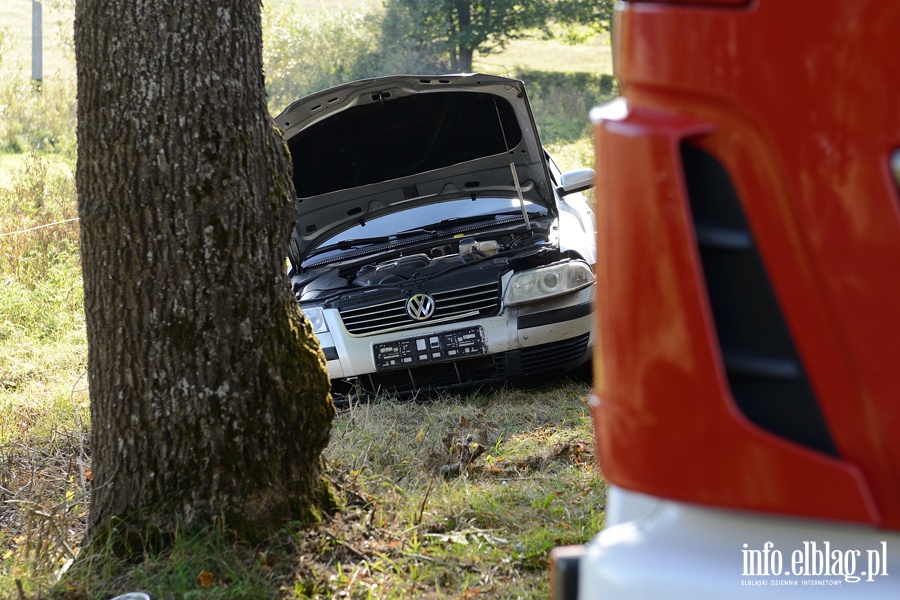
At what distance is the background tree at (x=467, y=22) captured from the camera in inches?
1021

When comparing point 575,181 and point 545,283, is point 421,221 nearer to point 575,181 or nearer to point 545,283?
point 575,181

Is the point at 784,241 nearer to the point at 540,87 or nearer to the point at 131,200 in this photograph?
the point at 131,200

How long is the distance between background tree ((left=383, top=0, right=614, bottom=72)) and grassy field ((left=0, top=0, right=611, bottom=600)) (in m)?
20.7

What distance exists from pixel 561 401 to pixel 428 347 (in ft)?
2.57

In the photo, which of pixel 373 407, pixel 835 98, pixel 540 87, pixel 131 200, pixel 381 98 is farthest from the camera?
pixel 540 87

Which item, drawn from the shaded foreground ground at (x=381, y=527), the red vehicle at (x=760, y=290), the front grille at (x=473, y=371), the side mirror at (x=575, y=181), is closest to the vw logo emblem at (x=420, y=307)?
the front grille at (x=473, y=371)

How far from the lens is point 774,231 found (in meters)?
0.93

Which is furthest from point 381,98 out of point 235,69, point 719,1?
point 719,1

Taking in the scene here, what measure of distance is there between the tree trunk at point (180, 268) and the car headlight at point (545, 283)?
7.69 feet

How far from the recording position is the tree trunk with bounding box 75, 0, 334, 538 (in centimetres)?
251

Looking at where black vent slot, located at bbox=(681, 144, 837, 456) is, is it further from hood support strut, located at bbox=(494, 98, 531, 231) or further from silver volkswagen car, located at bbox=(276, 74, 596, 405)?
hood support strut, located at bbox=(494, 98, 531, 231)

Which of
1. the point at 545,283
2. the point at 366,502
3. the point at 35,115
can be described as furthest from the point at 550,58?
the point at 366,502

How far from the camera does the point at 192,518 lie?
260cm

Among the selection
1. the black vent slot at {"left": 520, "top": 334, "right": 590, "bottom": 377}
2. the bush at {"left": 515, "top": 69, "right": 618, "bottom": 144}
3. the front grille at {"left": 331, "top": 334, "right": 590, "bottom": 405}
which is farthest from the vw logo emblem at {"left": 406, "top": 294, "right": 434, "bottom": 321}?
the bush at {"left": 515, "top": 69, "right": 618, "bottom": 144}
